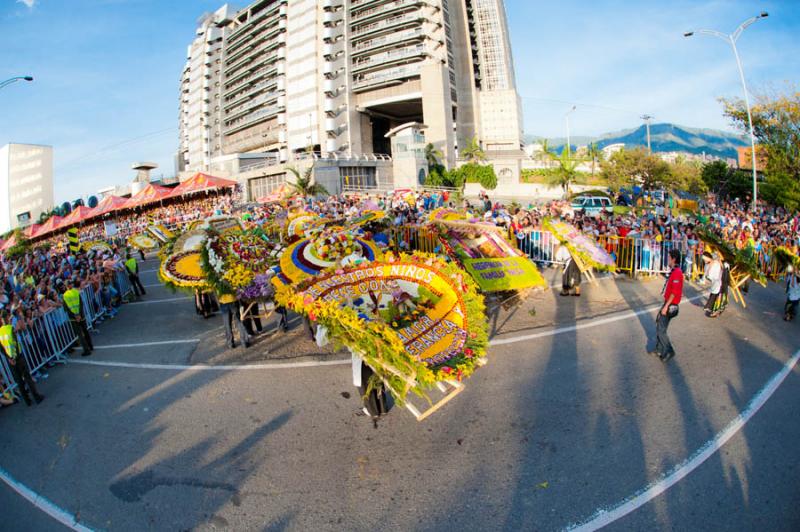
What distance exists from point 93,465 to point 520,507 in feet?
17.4

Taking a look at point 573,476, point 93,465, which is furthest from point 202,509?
point 573,476

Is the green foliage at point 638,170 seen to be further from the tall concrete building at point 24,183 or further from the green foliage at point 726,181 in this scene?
the tall concrete building at point 24,183

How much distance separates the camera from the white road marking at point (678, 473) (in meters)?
4.18

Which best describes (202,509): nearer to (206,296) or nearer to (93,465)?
(93,465)

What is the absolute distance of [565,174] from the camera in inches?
1921

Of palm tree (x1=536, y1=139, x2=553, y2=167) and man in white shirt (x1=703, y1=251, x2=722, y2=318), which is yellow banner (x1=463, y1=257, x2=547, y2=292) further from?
palm tree (x1=536, y1=139, x2=553, y2=167)

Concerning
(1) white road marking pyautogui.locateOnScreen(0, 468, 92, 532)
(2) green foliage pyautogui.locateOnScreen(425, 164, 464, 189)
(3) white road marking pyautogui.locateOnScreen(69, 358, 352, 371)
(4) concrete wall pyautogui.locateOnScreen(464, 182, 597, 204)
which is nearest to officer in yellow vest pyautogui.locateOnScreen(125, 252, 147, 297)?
(3) white road marking pyautogui.locateOnScreen(69, 358, 352, 371)

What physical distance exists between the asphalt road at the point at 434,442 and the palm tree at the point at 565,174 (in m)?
42.4

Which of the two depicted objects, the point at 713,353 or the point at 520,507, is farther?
the point at 713,353

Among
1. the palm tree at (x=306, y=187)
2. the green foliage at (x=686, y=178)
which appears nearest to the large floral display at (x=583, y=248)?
the palm tree at (x=306, y=187)

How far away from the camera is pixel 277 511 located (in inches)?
180

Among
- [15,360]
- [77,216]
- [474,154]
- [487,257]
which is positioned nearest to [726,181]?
[474,154]

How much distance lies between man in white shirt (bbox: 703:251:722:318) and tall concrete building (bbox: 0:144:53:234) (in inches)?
2230

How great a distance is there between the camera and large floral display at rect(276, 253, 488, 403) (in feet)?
16.4
